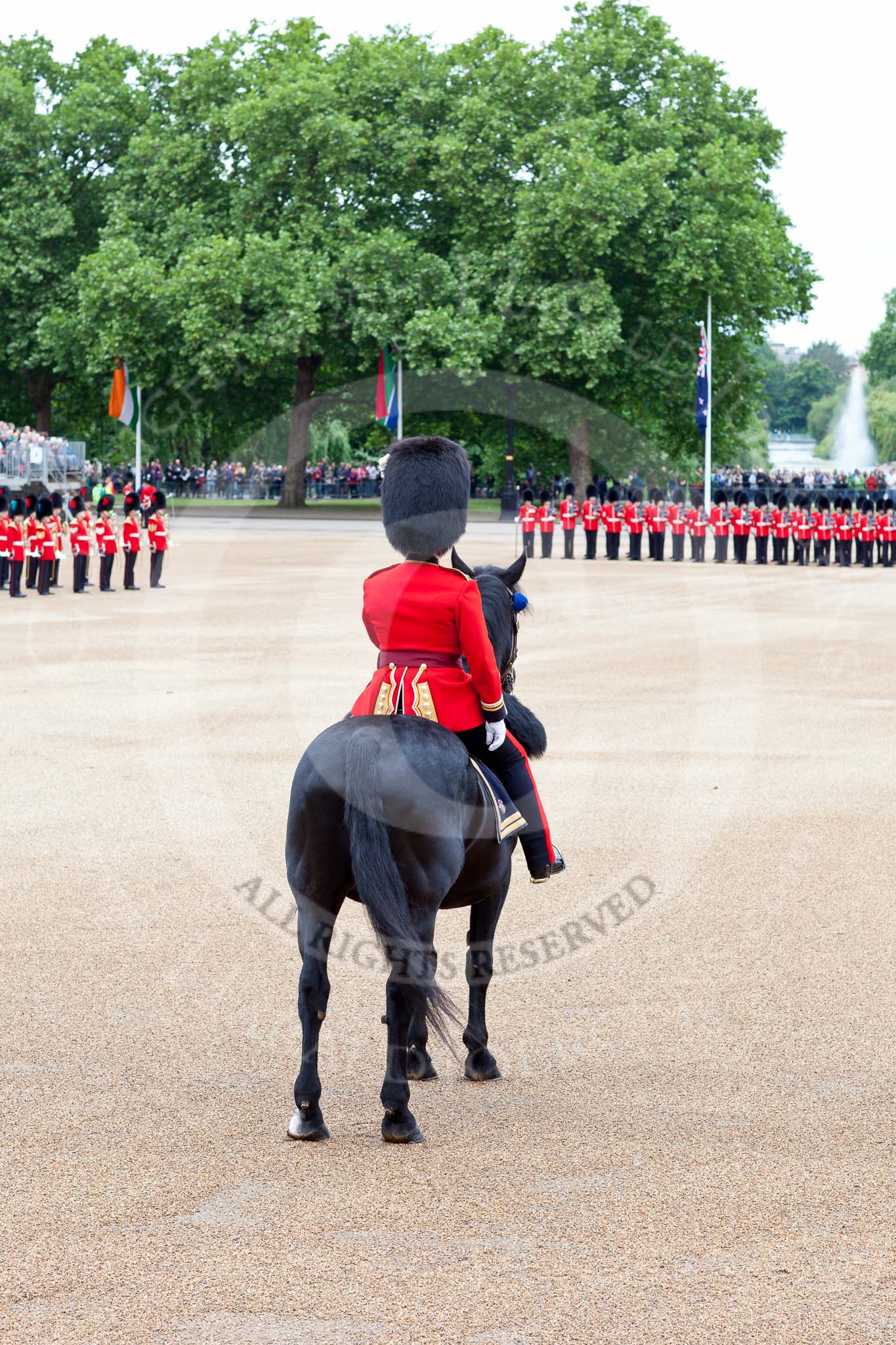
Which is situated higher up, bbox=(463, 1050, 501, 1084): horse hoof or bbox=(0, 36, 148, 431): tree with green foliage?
bbox=(0, 36, 148, 431): tree with green foliage

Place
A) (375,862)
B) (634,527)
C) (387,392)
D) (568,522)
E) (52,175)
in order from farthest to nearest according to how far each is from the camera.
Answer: (52,175) < (387,392) < (568,522) < (634,527) < (375,862)

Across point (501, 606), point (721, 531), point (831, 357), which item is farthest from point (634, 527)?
point (831, 357)

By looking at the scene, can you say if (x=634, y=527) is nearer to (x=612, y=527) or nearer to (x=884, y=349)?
(x=612, y=527)

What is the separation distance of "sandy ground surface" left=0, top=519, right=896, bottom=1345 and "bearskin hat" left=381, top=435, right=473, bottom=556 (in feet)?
5.33

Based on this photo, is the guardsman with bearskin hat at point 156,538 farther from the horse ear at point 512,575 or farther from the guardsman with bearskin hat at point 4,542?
the horse ear at point 512,575

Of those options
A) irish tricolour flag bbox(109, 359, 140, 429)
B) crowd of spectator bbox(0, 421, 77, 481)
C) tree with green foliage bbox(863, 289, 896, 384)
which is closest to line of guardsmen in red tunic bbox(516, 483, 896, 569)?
crowd of spectator bbox(0, 421, 77, 481)

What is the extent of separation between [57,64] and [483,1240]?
182 feet

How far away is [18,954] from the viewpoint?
5895 millimetres

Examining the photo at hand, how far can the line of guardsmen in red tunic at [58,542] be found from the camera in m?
22.3

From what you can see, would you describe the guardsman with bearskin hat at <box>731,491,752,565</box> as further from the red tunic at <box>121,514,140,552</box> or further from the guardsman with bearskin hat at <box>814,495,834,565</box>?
the red tunic at <box>121,514,140,552</box>

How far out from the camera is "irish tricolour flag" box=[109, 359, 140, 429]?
46.7 meters

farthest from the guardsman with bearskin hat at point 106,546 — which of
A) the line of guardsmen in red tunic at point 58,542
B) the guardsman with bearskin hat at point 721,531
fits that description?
the guardsman with bearskin hat at point 721,531

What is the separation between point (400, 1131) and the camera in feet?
13.9

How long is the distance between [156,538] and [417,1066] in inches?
760
